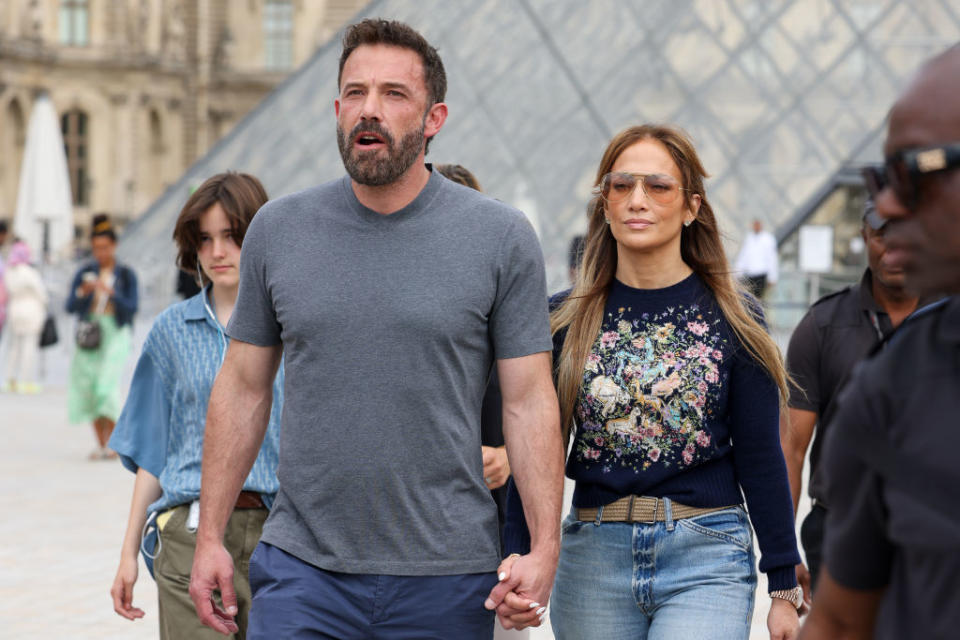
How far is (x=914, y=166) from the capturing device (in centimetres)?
132

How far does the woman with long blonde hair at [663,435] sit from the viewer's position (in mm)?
2625

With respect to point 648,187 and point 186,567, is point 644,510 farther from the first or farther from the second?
point 186,567

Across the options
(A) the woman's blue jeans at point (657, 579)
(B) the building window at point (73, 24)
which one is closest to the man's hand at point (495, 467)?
(A) the woman's blue jeans at point (657, 579)

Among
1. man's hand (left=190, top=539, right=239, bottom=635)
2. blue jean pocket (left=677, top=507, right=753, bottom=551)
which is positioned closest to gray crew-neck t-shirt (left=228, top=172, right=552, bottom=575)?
Answer: man's hand (left=190, top=539, right=239, bottom=635)

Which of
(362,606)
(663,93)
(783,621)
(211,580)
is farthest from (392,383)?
(663,93)

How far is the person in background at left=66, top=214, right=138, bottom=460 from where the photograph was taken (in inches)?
365

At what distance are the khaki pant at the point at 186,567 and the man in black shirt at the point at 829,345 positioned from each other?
42.3 inches

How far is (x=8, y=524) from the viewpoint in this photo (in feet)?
22.7

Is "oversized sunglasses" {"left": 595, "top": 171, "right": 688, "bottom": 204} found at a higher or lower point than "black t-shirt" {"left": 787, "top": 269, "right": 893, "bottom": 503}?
higher

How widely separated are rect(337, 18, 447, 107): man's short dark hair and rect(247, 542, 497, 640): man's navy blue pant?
0.76 m

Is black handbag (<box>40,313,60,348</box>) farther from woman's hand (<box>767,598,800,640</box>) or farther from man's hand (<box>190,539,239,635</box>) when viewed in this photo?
woman's hand (<box>767,598,800,640</box>)

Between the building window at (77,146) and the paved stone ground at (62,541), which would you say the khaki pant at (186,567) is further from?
the building window at (77,146)

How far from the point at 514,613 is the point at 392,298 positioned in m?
0.51

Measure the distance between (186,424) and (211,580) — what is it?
1.97 feet
